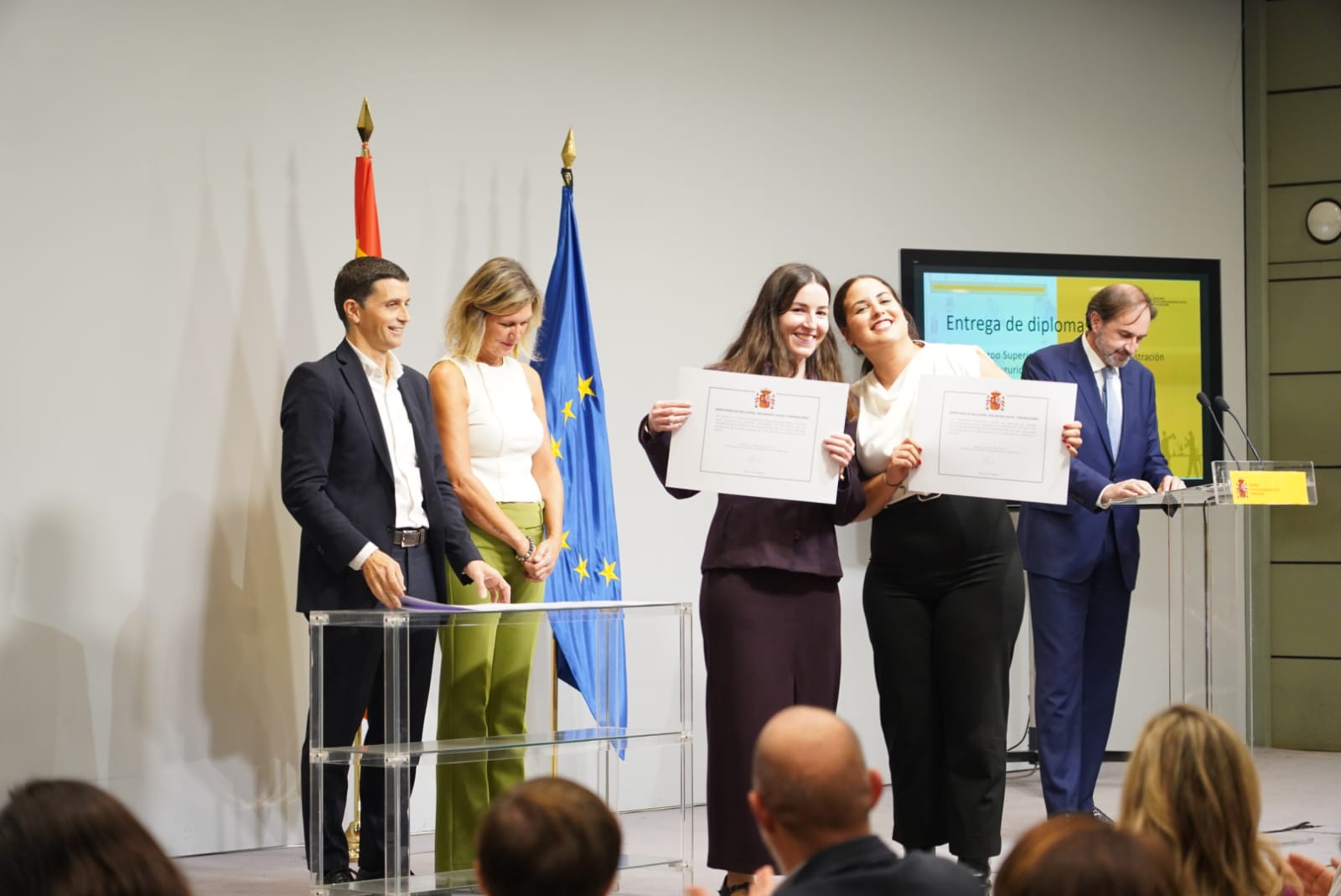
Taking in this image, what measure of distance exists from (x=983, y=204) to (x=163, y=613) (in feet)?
12.2

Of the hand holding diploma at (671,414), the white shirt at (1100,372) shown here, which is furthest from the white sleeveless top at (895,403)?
the white shirt at (1100,372)

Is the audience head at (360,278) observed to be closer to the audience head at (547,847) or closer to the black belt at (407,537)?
the black belt at (407,537)

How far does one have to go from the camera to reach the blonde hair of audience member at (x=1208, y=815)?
1773mm

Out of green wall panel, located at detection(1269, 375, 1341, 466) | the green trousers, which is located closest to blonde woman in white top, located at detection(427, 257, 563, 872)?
the green trousers

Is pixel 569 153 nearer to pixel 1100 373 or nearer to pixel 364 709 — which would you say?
pixel 1100 373

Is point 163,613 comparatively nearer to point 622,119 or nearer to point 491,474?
point 491,474

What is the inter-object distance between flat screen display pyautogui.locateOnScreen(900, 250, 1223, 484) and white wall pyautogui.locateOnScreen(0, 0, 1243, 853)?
14 centimetres

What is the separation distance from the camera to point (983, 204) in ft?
20.9

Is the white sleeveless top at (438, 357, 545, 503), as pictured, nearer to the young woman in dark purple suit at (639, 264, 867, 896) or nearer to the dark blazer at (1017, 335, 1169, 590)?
the young woman in dark purple suit at (639, 264, 867, 896)

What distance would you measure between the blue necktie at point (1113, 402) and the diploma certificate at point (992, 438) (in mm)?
1232

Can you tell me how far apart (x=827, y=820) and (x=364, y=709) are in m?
2.29

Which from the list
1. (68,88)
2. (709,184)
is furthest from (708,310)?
(68,88)

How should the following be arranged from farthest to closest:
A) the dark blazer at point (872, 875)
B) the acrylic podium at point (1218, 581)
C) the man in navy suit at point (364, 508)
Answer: the acrylic podium at point (1218, 581), the man in navy suit at point (364, 508), the dark blazer at point (872, 875)

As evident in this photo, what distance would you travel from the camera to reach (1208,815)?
178 centimetres
